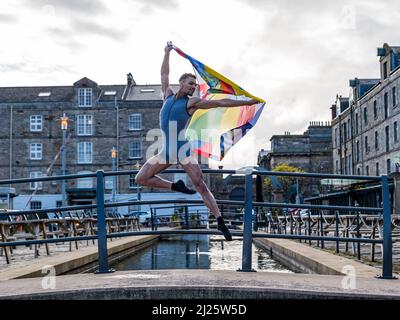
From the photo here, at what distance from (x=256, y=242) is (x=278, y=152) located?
215ft

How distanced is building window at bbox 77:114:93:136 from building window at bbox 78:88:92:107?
3.79ft

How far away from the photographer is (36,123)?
6081cm

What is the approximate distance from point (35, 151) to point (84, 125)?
5901mm

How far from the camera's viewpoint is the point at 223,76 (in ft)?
20.6

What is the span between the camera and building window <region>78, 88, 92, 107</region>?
60312 millimetres

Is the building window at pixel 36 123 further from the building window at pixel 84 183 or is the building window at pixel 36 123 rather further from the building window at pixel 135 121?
the building window at pixel 135 121

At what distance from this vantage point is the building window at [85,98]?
60.3 metres

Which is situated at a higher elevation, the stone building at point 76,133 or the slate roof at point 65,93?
the slate roof at point 65,93

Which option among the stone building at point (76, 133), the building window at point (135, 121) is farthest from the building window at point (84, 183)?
the building window at point (135, 121)

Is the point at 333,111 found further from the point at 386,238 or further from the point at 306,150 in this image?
→ the point at 386,238

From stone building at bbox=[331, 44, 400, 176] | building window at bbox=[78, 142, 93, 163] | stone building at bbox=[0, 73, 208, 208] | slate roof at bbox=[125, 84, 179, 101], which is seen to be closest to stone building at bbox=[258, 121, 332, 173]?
stone building at bbox=[331, 44, 400, 176]

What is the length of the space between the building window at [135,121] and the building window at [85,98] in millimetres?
4574

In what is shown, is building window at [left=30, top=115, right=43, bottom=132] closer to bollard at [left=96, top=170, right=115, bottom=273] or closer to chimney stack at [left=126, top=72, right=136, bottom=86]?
chimney stack at [left=126, top=72, right=136, bottom=86]
